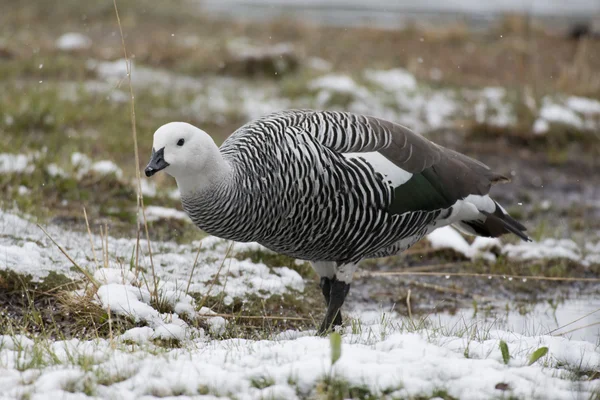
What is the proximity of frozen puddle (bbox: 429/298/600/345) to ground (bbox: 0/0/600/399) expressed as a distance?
0.03 meters

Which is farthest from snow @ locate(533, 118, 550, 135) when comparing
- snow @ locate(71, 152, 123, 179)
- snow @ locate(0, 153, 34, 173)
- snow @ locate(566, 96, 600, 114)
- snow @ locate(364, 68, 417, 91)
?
snow @ locate(0, 153, 34, 173)

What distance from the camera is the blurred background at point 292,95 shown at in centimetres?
786

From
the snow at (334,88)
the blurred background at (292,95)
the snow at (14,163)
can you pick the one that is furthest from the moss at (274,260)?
the snow at (334,88)

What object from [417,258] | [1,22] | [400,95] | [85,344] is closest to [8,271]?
[85,344]

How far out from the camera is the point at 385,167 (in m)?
5.36

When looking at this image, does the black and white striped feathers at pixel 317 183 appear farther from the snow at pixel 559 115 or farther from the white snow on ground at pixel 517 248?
the snow at pixel 559 115

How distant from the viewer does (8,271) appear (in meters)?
→ 5.47

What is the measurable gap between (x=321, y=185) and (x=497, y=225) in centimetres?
184

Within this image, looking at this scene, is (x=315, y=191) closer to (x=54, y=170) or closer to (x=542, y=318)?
(x=542, y=318)

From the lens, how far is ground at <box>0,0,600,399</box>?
12.6 feet

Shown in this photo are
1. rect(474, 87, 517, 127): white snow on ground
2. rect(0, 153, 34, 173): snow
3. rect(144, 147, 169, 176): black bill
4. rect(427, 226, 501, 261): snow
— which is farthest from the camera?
rect(474, 87, 517, 127): white snow on ground

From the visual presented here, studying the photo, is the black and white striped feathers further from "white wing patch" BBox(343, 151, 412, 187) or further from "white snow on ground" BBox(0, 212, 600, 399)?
"white snow on ground" BBox(0, 212, 600, 399)

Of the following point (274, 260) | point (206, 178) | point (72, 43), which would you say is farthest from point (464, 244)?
point (72, 43)

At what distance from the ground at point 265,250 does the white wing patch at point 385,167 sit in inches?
40.4
